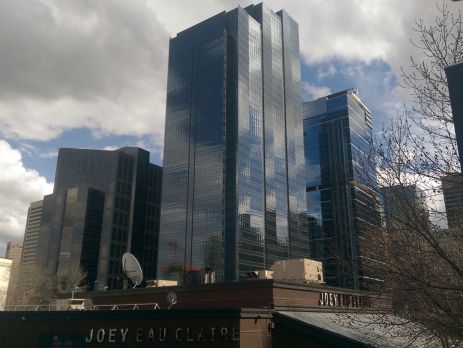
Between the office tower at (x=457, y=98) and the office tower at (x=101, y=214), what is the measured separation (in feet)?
501

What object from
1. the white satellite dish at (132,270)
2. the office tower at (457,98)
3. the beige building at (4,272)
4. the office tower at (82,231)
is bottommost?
the white satellite dish at (132,270)

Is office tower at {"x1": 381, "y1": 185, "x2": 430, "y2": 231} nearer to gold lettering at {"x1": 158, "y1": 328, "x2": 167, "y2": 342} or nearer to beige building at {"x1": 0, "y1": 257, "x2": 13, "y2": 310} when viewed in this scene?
gold lettering at {"x1": 158, "y1": 328, "x2": 167, "y2": 342}

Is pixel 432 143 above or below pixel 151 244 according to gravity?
below

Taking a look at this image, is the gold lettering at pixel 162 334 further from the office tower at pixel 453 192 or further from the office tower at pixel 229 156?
the office tower at pixel 229 156

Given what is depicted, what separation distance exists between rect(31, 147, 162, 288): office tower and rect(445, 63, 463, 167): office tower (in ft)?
501

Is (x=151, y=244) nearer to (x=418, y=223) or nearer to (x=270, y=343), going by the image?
(x=270, y=343)

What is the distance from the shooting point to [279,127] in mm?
173625

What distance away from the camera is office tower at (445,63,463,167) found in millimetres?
10102

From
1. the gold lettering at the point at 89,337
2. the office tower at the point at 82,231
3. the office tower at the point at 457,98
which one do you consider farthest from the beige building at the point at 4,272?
the office tower at the point at 457,98

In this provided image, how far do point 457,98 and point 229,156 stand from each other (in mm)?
137582

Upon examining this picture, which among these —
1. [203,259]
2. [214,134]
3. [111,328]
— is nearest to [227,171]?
[214,134]

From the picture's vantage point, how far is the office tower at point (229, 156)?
5586 inches

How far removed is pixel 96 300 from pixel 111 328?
13.3 m

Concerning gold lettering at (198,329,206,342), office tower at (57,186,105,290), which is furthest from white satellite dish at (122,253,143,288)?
office tower at (57,186,105,290)
